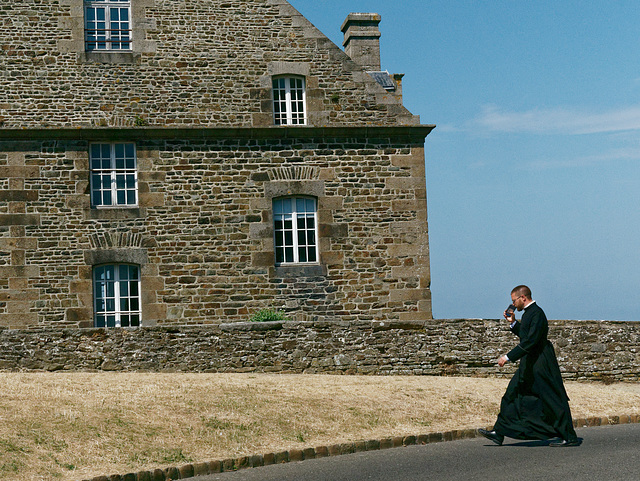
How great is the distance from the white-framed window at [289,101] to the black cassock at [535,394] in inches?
454

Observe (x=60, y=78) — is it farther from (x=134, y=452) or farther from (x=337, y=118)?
(x=134, y=452)

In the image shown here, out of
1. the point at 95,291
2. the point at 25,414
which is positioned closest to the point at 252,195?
the point at 95,291

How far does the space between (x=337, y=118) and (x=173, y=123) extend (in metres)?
3.85

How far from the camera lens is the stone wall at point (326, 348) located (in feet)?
52.2

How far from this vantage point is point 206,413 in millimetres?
12172

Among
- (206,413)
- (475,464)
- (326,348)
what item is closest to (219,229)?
(326,348)

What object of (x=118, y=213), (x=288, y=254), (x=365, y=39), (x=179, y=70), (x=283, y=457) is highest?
(x=365, y=39)

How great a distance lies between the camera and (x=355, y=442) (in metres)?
11.1

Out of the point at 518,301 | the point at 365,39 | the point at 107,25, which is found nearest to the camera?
the point at 518,301

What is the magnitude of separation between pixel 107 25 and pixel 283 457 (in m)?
13.8

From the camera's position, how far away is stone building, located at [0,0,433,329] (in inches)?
786

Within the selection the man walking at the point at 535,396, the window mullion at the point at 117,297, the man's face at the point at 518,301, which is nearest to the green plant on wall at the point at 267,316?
the window mullion at the point at 117,297

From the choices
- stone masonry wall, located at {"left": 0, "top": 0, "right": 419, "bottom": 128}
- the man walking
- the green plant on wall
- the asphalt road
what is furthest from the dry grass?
stone masonry wall, located at {"left": 0, "top": 0, "right": 419, "bottom": 128}

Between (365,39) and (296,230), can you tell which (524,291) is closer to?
(296,230)
